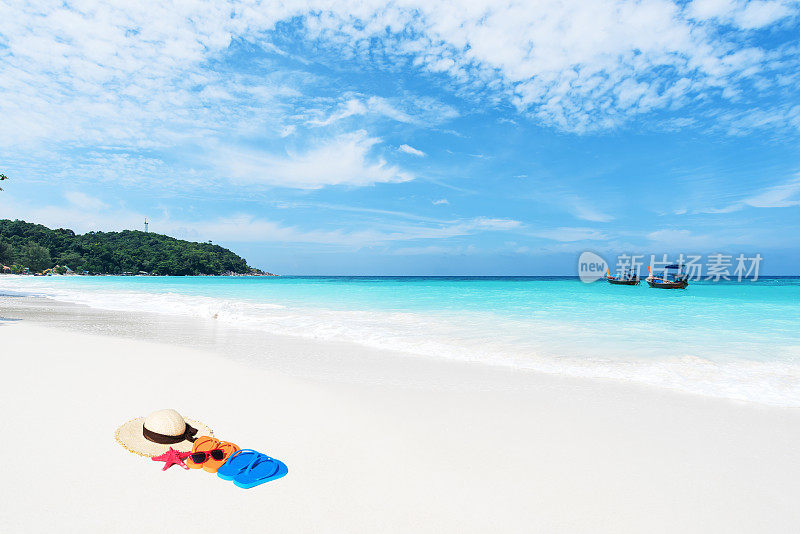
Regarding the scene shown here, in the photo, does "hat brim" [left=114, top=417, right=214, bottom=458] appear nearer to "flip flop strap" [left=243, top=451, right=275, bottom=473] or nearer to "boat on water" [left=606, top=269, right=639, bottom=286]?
"flip flop strap" [left=243, top=451, right=275, bottom=473]

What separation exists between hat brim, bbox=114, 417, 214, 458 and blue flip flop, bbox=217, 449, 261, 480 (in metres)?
0.50

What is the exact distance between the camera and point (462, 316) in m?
15.9

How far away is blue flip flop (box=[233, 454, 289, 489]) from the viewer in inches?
121

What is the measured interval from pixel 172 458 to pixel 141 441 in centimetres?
56

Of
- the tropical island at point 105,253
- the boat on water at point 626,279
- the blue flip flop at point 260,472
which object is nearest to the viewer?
the blue flip flop at point 260,472

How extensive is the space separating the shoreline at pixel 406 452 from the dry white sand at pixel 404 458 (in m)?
0.02

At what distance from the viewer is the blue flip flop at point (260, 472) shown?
3.08m

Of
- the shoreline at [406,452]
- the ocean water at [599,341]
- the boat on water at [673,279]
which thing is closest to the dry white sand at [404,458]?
the shoreline at [406,452]

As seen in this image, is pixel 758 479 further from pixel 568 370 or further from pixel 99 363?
pixel 99 363

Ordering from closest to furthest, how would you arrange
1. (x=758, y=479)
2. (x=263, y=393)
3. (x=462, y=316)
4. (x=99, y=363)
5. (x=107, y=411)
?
(x=758, y=479) < (x=107, y=411) < (x=263, y=393) < (x=99, y=363) < (x=462, y=316)

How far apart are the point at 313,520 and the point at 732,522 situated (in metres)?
2.99

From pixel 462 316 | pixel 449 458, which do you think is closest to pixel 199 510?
pixel 449 458

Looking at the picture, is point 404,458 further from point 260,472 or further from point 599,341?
point 599,341

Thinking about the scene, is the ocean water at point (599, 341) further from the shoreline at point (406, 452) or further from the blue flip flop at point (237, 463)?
the blue flip flop at point (237, 463)
